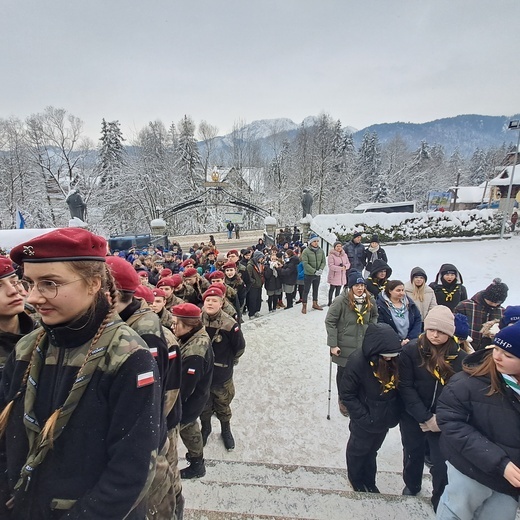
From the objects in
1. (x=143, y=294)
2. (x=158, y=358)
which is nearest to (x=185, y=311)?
(x=143, y=294)

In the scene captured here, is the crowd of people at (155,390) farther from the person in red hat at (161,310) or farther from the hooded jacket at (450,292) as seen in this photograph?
the hooded jacket at (450,292)

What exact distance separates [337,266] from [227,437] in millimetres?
5166

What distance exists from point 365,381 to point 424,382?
0.51 m

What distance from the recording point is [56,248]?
1.14 meters

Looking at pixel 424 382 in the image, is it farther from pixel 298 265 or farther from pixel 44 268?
pixel 298 265

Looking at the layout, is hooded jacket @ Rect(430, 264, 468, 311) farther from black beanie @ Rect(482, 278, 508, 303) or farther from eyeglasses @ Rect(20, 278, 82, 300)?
eyeglasses @ Rect(20, 278, 82, 300)

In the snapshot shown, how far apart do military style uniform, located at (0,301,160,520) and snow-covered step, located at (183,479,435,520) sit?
61.4 inches

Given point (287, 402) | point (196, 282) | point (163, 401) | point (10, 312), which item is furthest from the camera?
point (196, 282)

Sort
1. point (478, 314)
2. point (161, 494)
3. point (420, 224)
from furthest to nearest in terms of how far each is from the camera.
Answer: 1. point (420, 224)
2. point (478, 314)
3. point (161, 494)

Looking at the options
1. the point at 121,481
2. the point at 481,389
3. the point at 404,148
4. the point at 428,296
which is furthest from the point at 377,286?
the point at 404,148

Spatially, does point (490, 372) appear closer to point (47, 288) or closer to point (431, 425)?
point (431, 425)

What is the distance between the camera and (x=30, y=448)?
118 cm

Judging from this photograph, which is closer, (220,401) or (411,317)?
(220,401)

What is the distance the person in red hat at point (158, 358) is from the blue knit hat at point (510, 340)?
2134 mm
